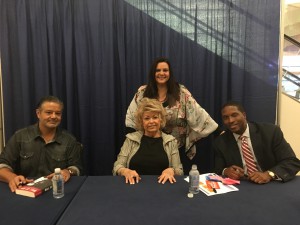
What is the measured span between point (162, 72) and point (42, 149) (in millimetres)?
1200

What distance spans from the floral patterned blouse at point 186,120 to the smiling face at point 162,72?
7.4 inches

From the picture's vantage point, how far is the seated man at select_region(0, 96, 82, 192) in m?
2.09

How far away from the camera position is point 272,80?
2936 mm

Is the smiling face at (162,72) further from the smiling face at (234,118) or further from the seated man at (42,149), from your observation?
the seated man at (42,149)

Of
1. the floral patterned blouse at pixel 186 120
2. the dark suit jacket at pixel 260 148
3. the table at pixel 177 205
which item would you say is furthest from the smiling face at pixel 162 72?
the table at pixel 177 205

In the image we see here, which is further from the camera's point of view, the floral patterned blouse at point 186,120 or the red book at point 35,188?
the floral patterned blouse at point 186,120

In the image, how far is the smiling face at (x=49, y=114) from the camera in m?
2.08

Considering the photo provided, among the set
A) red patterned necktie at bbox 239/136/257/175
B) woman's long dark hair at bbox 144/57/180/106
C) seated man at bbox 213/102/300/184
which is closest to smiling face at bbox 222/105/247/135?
seated man at bbox 213/102/300/184

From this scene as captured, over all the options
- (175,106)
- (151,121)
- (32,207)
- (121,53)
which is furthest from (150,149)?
(121,53)

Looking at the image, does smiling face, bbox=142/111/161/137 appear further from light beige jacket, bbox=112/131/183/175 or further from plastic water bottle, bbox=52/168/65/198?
plastic water bottle, bbox=52/168/65/198

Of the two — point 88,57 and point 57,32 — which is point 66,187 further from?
point 57,32

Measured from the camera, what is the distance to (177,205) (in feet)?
4.78

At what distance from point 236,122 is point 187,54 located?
44.4 inches

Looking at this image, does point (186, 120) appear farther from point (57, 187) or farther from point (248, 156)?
point (57, 187)
